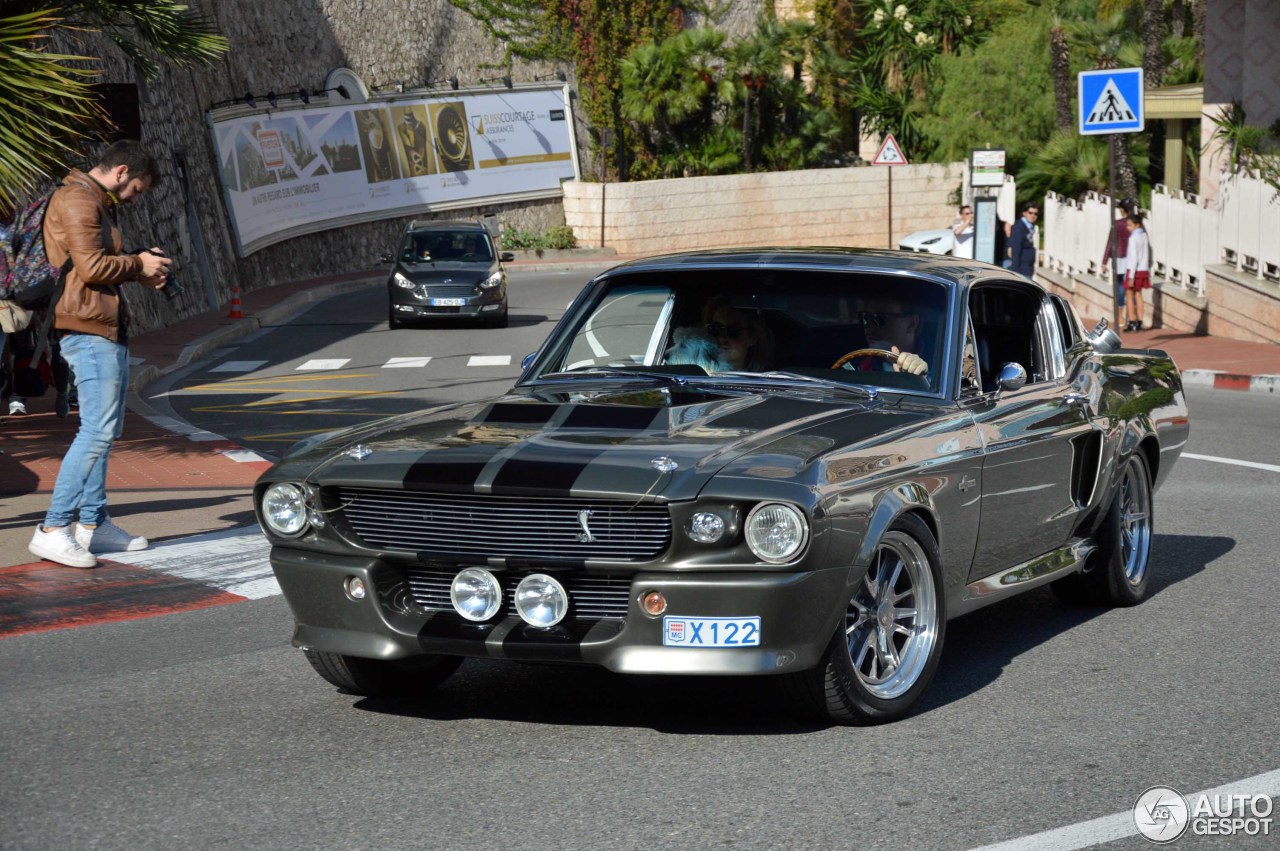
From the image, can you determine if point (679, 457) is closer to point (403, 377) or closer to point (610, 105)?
point (403, 377)

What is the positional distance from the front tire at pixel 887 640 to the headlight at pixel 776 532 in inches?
14.7

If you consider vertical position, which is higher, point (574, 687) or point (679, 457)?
point (679, 457)

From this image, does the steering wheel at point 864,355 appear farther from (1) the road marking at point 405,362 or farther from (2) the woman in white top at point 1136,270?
(2) the woman in white top at point 1136,270

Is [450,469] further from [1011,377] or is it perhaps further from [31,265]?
[31,265]

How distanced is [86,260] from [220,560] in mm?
1696

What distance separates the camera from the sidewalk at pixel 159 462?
10258 mm

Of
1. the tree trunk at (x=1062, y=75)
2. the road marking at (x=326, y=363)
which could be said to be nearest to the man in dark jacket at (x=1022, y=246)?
the road marking at (x=326, y=363)

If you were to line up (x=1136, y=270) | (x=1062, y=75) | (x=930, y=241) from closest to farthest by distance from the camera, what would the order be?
(x=1136, y=270)
(x=930, y=241)
(x=1062, y=75)

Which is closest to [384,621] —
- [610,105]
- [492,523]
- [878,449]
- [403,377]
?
[492,523]

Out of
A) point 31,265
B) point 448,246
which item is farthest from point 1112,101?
point 31,265

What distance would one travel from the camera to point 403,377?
21.2 metres

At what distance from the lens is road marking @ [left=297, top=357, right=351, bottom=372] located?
74.6 ft

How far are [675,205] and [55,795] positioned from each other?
45594 millimetres

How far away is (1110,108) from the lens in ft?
71.8
